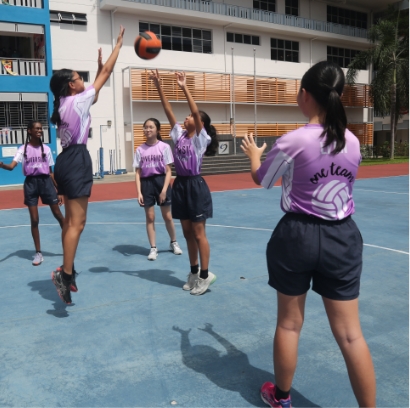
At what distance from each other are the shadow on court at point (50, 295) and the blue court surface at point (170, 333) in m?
0.01

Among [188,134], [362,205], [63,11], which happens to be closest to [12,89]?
[63,11]

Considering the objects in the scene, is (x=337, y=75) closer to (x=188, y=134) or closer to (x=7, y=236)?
(x=188, y=134)

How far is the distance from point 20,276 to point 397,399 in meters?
4.25

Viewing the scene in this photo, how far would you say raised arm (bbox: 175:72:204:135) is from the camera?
426 centimetres

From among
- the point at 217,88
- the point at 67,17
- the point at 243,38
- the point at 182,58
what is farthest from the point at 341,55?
the point at 67,17

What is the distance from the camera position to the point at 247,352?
3.34 m

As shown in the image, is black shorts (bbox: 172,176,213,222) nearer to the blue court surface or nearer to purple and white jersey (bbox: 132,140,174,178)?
the blue court surface

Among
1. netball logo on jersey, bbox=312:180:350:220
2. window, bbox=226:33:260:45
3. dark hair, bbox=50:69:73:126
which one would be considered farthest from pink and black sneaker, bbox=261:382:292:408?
window, bbox=226:33:260:45

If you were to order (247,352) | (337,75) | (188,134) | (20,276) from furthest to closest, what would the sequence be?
1. (20,276)
2. (188,134)
3. (247,352)
4. (337,75)

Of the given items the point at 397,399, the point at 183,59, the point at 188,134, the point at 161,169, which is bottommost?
the point at 397,399

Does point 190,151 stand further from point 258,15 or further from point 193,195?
point 258,15

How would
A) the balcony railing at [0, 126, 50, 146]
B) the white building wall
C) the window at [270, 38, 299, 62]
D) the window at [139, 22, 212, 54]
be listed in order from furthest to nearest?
the window at [270, 38, 299, 62] < the window at [139, 22, 212, 54] < the white building wall < the balcony railing at [0, 126, 50, 146]

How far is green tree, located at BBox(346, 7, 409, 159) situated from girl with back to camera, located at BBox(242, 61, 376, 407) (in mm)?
28901

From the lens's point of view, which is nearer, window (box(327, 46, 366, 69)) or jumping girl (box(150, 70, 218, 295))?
jumping girl (box(150, 70, 218, 295))
